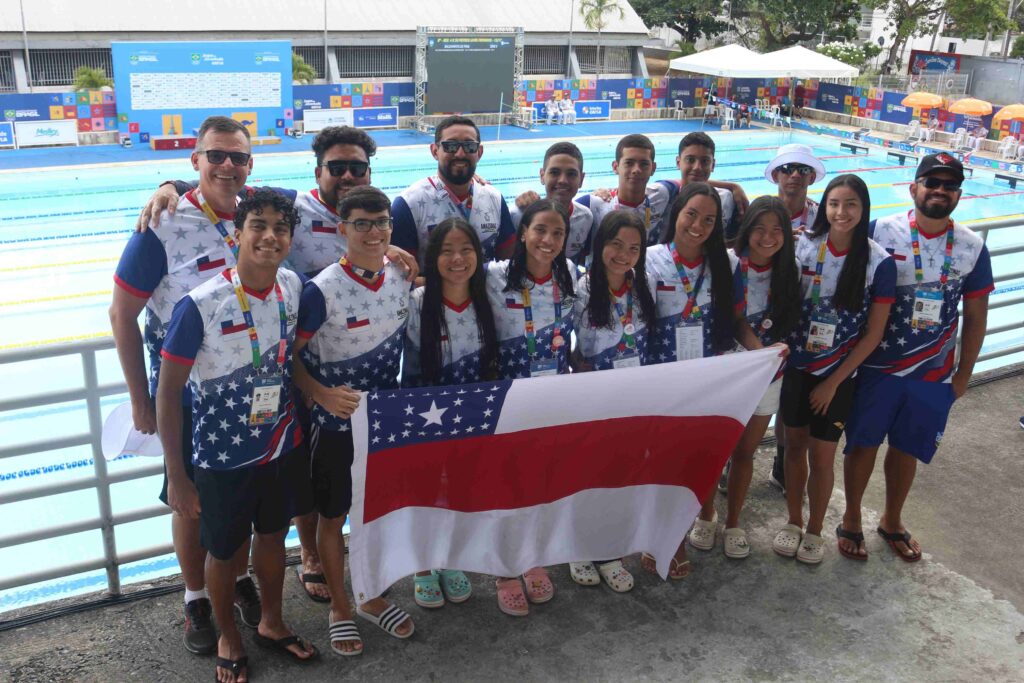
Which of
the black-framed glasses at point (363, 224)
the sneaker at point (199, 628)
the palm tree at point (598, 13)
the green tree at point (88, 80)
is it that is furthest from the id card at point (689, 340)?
the palm tree at point (598, 13)

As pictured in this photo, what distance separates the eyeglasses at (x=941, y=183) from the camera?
3623 millimetres

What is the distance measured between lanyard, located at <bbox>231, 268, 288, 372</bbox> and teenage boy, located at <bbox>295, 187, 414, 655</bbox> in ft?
0.32

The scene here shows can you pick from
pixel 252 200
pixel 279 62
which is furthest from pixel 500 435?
pixel 279 62

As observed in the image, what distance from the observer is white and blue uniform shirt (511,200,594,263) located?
4.07 meters

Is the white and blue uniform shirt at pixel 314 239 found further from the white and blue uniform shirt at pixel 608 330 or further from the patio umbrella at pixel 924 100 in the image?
the patio umbrella at pixel 924 100

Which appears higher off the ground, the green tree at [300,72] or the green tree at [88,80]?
the green tree at [300,72]

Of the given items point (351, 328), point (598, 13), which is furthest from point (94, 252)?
point (598, 13)

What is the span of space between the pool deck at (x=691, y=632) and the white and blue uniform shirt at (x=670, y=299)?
958 millimetres

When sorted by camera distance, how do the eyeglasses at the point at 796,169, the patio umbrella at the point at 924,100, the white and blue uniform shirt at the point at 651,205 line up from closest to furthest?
the eyeglasses at the point at 796,169, the white and blue uniform shirt at the point at 651,205, the patio umbrella at the point at 924,100

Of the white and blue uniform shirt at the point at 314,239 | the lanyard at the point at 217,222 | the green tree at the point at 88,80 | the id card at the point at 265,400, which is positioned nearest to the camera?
the id card at the point at 265,400

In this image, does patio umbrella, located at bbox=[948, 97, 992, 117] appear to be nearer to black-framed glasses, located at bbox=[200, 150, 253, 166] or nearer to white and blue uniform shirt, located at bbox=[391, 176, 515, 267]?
white and blue uniform shirt, located at bbox=[391, 176, 515, 267]

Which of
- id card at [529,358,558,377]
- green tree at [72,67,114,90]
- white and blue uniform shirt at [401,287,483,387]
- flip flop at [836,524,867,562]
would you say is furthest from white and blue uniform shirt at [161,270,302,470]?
green tree at [72,67,114,90]

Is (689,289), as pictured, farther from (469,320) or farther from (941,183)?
(941,183)

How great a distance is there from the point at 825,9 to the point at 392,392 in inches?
1235
